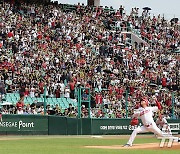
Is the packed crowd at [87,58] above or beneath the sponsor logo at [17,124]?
above

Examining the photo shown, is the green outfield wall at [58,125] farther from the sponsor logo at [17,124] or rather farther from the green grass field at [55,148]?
the green grass field at [55,148]

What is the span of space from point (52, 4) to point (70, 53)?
32.5 ft

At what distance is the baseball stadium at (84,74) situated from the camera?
30500mm

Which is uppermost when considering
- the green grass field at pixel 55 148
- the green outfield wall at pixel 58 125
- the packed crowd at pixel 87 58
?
the packed crowd at pixel 87 58

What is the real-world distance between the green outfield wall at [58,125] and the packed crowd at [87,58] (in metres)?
0.39

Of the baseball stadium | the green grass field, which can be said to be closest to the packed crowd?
the baseball stadium

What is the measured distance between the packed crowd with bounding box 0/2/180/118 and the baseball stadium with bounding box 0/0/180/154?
0.20 ft

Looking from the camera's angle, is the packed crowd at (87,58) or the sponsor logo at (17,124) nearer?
the sponsor logo at (17,124)

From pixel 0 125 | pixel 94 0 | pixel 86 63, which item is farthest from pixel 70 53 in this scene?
pixel 94 0

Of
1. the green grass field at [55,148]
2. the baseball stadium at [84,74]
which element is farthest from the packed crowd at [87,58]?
the green grass field at [55,148]

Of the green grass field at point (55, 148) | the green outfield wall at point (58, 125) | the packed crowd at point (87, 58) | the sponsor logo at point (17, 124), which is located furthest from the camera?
the packed crowd at point (87, 58)

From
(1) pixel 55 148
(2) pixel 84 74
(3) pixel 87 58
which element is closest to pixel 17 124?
(2) pixel 84 74

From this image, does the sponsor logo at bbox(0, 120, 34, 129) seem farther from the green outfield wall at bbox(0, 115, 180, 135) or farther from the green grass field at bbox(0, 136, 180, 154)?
the green grass field at bbox(0, 136, 180, 154)

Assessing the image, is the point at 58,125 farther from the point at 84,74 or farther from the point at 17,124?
the point at 84,74
